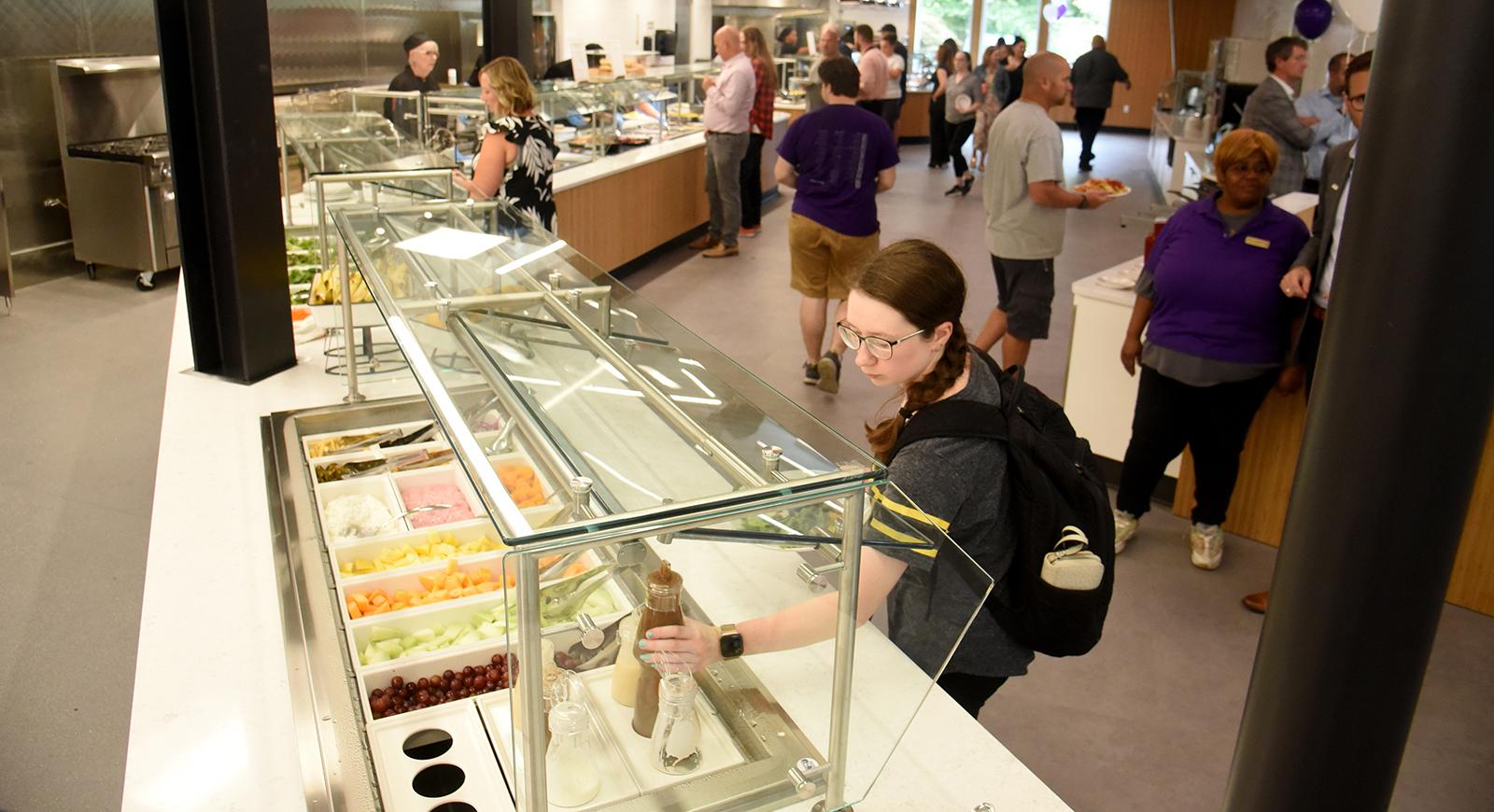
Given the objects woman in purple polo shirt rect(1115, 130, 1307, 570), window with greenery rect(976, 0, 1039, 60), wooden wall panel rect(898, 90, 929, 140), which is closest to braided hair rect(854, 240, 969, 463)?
woman in purple polo shirt rect(1115, 130, 1307, 570)

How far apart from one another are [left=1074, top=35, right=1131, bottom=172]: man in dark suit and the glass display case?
491 inches

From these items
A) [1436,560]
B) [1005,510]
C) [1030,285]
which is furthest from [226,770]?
[1030,285]

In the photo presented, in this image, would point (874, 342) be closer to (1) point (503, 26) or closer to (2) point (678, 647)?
(2) point (678, 647)

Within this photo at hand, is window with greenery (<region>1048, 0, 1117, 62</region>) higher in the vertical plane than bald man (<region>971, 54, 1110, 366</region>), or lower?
higher

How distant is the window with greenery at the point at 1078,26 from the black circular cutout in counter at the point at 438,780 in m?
18.8

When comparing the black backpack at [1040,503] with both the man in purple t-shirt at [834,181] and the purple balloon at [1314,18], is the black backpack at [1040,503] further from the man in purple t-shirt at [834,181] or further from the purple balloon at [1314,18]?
the purple balloon at [1314,18]

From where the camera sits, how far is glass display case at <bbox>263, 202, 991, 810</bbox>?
1.38 meters

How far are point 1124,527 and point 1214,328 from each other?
0.81 meters

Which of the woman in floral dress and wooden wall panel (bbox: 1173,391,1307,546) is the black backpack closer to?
wooden wall panel (bbox: 1173,391,1307,546)

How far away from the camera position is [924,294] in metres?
1.82

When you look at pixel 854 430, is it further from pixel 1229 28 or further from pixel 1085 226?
pixel 1229 28

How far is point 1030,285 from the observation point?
16.8 ft

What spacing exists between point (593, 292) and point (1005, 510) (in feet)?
2.81

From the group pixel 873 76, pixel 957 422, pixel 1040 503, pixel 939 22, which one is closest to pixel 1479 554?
pixel 1040 503
